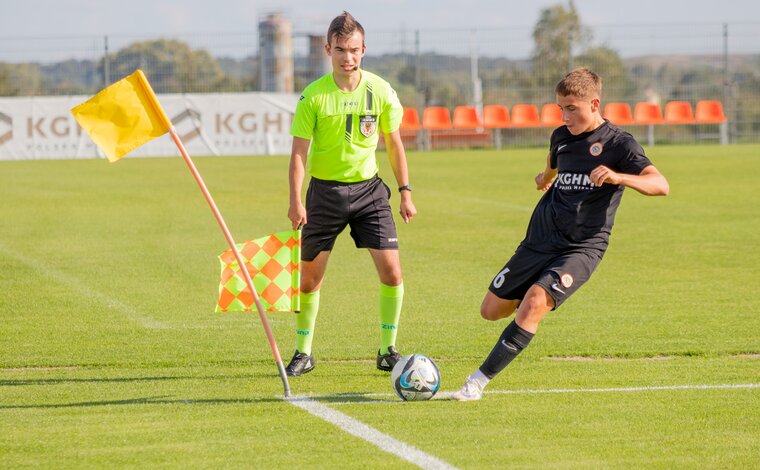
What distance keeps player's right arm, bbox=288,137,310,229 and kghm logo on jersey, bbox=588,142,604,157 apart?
1674 millimetres

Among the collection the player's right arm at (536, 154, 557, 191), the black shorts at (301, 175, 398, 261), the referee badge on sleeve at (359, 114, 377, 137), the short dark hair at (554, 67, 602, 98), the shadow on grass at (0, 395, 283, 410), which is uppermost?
the short dark hair at (554, 67, 602, 98)

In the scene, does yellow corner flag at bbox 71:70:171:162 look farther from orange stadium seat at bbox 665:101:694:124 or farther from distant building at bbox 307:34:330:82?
orange stadium seat at bbox 665:101:694:124

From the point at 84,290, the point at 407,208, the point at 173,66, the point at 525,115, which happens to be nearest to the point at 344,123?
the point at 407,208

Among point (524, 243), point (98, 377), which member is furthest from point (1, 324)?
point (524, 243)

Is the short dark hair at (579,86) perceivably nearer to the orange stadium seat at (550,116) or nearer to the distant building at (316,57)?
the orange stadium seat at (550,116)

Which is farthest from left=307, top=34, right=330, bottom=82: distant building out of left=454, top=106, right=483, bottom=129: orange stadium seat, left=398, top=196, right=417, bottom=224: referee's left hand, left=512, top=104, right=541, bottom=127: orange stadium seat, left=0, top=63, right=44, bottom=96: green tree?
left=398, top=196, right=417, bottom=224: referee's left hand

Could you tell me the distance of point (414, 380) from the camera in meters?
6.61

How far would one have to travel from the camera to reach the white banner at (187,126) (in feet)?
107

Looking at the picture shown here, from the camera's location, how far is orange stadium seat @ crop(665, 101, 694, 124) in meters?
36.7

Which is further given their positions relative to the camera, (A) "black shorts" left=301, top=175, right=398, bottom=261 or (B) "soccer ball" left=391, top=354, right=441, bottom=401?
(A) "black shorts" left=301, top=175, right=398, bottom=261

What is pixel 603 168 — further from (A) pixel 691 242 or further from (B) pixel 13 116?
(B) pixel 13 116

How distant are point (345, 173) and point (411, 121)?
2800 cm

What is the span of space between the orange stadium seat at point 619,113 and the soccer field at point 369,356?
19436 millimetres

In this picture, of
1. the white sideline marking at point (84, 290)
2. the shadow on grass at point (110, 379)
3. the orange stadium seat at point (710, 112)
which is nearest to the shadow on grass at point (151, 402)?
the shadow on grass at point (110, 379)
